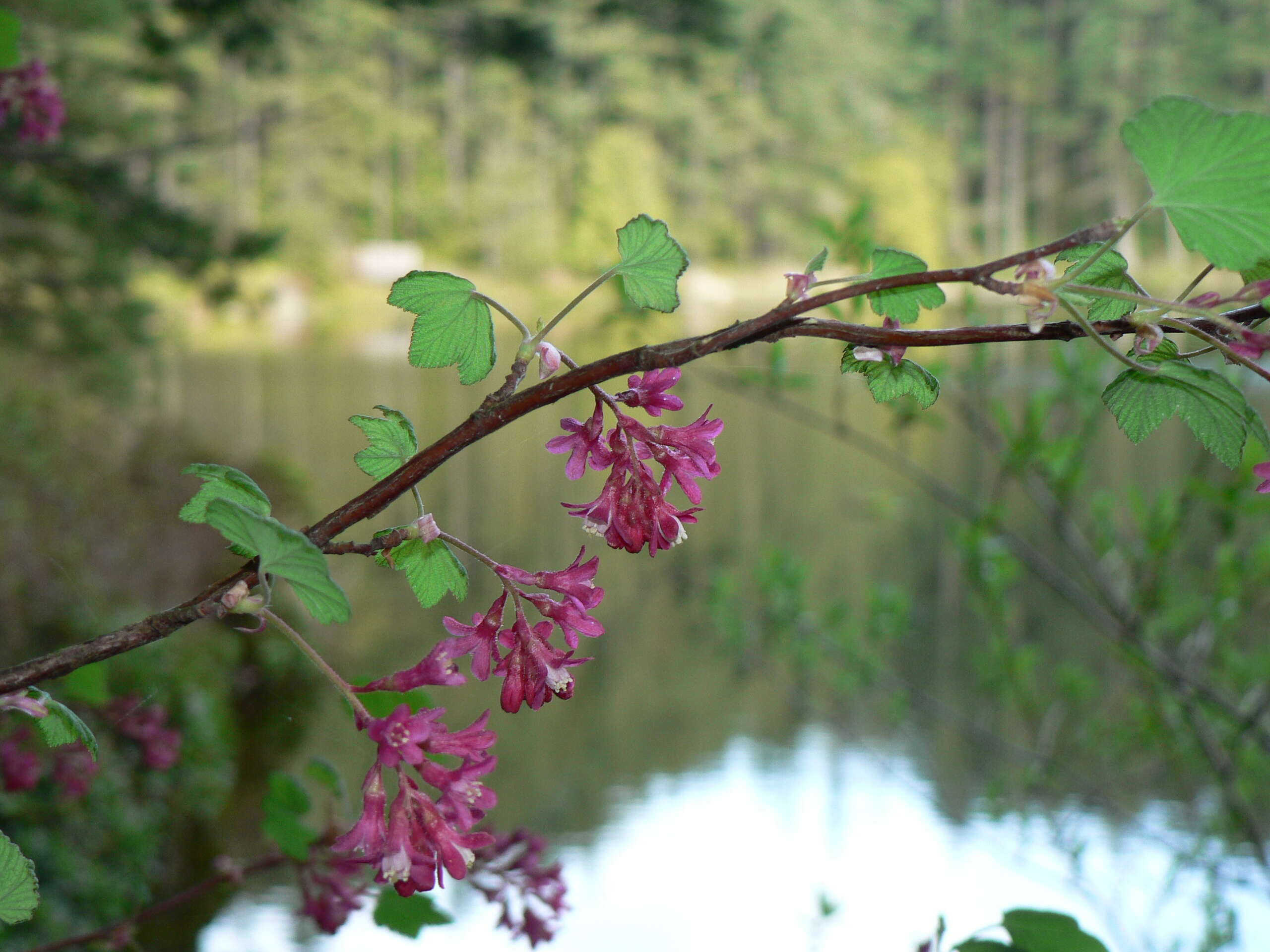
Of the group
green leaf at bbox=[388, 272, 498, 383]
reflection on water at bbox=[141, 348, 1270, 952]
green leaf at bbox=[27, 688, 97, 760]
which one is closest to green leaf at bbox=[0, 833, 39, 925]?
green leaf at bbox=[27, 688, 97, 760]

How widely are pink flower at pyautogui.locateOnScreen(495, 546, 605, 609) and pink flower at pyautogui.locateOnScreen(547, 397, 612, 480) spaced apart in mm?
41

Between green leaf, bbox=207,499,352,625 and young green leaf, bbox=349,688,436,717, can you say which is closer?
green leaf, bbox=207,499,352,625

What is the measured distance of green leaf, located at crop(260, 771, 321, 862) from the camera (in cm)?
75

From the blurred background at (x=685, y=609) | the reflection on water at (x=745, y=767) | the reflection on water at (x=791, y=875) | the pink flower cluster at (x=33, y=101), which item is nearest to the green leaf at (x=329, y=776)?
the blurred background at (x=685, y=609)

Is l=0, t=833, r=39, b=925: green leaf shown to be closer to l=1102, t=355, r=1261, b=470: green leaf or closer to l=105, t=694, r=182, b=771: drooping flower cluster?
l=1102, t=355, r=1261, b=470: green leaf

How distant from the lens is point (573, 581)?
0.46 meters

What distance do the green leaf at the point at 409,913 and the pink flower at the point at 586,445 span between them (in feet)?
1.24

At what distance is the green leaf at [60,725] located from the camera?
1.43ft

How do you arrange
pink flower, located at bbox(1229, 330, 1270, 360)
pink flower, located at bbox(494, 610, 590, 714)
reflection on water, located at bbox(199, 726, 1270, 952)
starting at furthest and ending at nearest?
reflection on water, located at bbox(199, 726, 1270, 952) → pink flower, located at bbox(494, 610, 590, 714) → pink flower, located at bbox(1229, 330, 1270, 360)

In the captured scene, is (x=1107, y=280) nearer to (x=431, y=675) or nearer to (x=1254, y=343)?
(x=1254, y=343)

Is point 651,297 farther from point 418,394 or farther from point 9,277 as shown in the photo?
point 418,394

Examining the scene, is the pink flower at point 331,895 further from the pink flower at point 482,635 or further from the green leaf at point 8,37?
the green leaf at point 8,37

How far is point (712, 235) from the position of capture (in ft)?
88.1

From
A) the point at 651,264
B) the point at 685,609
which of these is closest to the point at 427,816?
the point at 651,264
